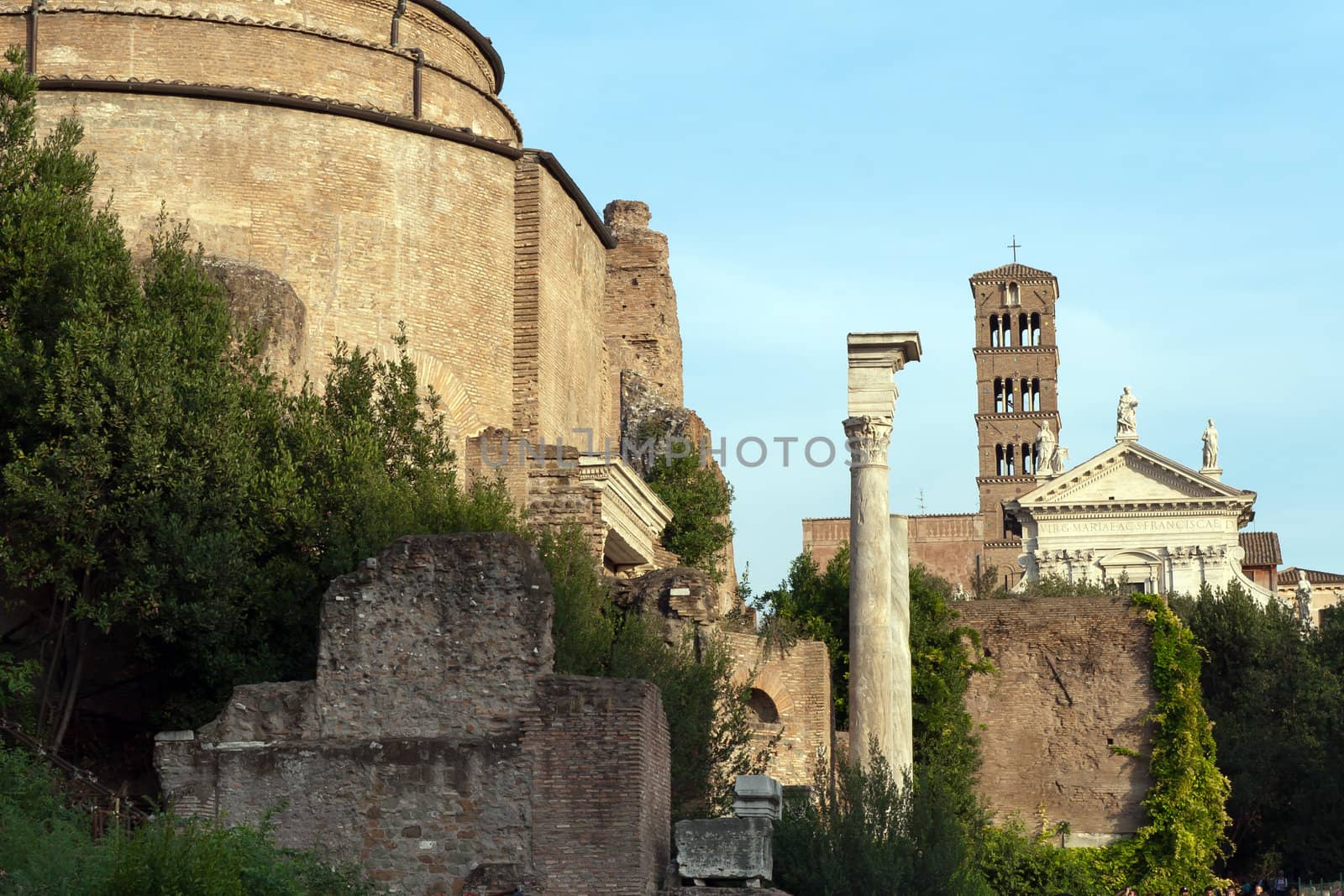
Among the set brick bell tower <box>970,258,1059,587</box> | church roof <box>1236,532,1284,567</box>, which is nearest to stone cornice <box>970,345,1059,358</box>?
brick bell tower <box>970,258,1059,587</box>

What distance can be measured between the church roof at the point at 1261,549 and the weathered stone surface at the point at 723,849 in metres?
48.0

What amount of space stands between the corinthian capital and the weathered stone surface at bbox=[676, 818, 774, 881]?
5.83m

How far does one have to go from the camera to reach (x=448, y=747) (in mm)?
12695

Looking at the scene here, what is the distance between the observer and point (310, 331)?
21016 mm

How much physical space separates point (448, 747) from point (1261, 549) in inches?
2001

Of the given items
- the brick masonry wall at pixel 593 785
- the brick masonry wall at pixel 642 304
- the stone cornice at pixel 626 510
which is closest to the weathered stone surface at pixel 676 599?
the stone cornice at pixel 626 510

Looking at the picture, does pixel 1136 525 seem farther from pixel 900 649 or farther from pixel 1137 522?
pixel 900 649

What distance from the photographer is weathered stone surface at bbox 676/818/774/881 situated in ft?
41.9

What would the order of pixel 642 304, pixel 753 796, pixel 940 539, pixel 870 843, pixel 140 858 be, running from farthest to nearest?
pixel 940 539, pixel 642 304, pixel 870 843, pixel 753 796, pixel 140 858

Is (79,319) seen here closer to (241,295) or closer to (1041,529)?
(241,295)

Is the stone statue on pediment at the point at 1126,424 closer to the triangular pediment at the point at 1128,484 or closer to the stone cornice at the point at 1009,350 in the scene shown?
the triangular pediment at the point at 1128,484

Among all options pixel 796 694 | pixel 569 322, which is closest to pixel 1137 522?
pixel 796 694

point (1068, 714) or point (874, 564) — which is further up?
point (874, 564)

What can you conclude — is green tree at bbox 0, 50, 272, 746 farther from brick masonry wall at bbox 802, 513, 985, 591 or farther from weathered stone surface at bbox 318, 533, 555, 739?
brick masonry wall at bbox 802, 513, 985, 591
